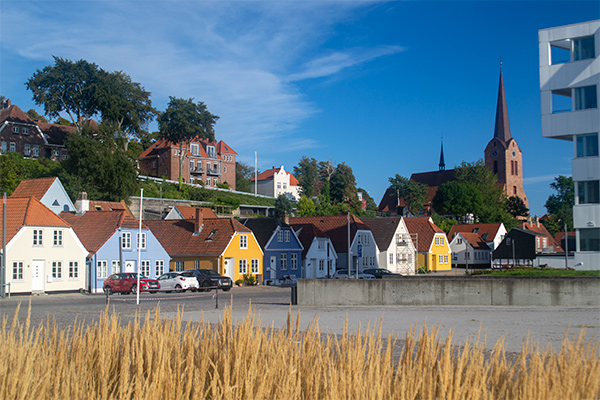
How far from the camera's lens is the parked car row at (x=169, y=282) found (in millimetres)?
40719

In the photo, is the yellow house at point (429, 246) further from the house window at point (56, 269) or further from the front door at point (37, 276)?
the front door at point (37, 276)

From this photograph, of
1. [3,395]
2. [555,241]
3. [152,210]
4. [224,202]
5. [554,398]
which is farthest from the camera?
[555,241]

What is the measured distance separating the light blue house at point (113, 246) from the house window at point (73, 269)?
35.7 inches

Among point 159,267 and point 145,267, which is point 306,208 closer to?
point 159,267

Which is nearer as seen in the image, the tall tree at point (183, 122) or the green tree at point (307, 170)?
the tall tree at point (183, 122)

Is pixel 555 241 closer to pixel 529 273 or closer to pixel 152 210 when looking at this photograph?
pixel 152 210

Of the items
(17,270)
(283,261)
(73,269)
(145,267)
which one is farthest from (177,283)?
(283,261)

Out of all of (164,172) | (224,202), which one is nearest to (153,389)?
(224,202)

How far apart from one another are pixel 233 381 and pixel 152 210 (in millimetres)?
70503

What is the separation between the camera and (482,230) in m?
105

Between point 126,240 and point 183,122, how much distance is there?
46.1 metres

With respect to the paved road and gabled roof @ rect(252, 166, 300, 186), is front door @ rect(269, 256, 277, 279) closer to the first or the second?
the paved road

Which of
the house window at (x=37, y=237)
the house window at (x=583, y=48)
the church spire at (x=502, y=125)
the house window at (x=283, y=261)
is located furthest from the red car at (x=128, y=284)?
the church spire at (x=502, y=125)

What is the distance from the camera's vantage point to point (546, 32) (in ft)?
128
